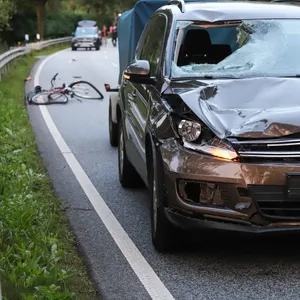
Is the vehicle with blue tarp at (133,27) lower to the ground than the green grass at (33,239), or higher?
higher

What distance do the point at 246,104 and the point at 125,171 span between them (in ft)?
9.25

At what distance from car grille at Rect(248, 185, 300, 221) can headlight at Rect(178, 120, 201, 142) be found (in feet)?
1.80

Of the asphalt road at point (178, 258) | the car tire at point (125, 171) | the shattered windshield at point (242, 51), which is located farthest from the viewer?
the car tire at point (125, 171)

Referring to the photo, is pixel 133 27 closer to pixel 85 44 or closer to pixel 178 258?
pixel 178 258

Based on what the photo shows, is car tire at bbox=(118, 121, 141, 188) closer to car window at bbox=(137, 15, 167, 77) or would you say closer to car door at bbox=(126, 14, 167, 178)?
car door at bbox=(126, 14, 167, 178)

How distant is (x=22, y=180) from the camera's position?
783cm

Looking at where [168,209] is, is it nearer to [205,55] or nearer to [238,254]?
[238,254]

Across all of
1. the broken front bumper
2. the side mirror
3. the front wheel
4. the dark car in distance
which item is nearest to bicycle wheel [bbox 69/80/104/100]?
the side mirror

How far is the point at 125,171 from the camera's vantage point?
26.0ft

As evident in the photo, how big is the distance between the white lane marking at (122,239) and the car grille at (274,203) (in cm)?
83

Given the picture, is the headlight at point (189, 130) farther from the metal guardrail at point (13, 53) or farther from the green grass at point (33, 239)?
the metal guardrail at point (13, 53)

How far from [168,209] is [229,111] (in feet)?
2.65

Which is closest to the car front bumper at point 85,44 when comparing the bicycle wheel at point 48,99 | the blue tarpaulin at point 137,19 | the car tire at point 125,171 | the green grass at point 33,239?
the bicycle wheel at point 48,99

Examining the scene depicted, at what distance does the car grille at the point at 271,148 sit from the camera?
4.87 m
